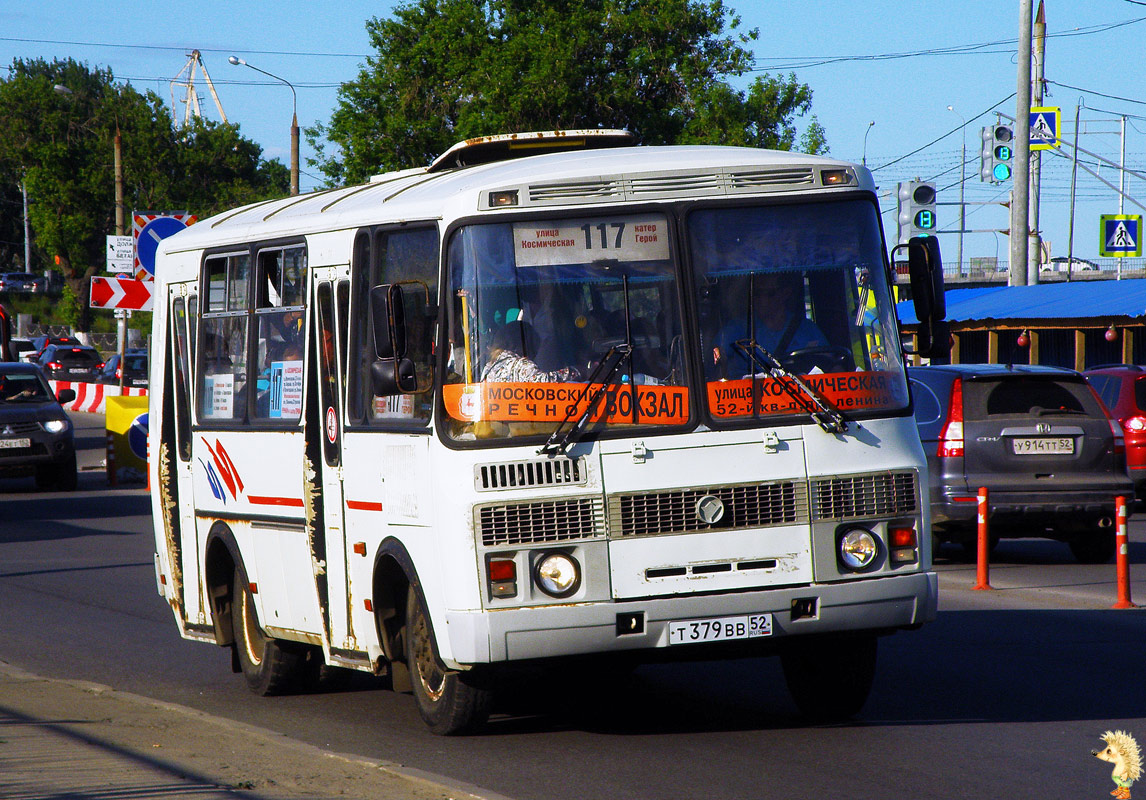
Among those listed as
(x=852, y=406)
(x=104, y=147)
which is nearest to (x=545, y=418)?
(x=852, y=406)

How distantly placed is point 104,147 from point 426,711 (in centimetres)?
8938

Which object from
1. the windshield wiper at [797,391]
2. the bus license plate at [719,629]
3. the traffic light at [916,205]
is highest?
the traffic light at [916,205]

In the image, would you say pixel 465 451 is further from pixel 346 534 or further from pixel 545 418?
pixel 346 534

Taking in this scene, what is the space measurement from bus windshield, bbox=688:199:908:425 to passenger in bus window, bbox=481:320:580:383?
683 millimetres

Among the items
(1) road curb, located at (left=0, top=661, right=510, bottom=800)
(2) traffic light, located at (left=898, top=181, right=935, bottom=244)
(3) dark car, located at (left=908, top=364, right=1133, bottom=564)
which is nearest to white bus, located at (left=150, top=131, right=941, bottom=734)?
(1) road curb, located at (left=0, top=661, right=510, bottom=800)

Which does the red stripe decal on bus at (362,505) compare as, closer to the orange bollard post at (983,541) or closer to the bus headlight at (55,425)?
the orange bollard post at (983,541)

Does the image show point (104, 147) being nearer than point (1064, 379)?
No

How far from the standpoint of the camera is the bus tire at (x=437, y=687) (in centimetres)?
737

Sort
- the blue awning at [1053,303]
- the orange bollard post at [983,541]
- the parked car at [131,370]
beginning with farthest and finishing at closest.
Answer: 1. the parked car at [131,370]
2. the blue awning at [1053,303]
3. the orange bollard post at [983,541]

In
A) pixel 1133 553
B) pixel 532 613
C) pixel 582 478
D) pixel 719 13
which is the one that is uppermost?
pixel 719 13

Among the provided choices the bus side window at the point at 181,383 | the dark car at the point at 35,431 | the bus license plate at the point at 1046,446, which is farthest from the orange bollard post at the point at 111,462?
the bus side window at the point at 181,383

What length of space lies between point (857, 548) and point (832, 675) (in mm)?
950

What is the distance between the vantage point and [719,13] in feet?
161

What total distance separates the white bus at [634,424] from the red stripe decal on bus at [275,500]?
0.67 m
